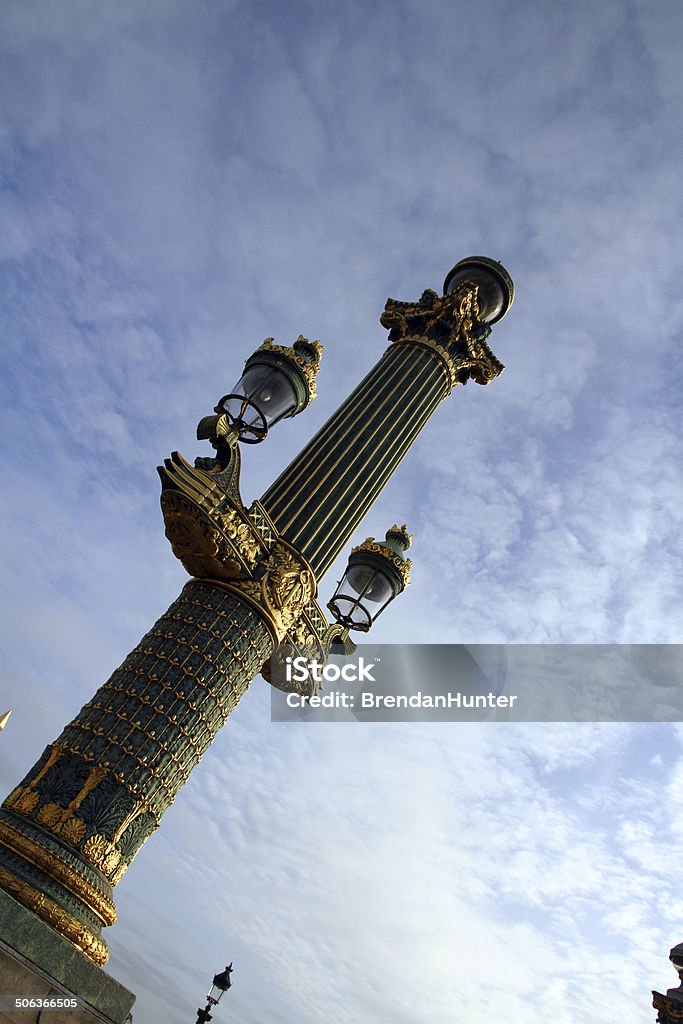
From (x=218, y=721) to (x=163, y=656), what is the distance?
1134 mm

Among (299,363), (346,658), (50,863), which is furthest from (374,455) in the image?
(50,863)

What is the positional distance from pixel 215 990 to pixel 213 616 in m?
11.5

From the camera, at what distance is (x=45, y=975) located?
20.8 ft

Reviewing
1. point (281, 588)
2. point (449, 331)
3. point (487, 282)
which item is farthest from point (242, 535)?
point (487, 282)

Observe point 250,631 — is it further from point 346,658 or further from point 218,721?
point 346,658

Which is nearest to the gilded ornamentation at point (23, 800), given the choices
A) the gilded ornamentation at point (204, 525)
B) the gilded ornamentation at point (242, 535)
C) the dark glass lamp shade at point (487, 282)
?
the gilded ornamentation at point (204, 525)

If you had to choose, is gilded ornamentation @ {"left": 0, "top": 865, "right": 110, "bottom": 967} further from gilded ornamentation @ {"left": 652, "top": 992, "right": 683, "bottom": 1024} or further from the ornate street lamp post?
gilded ornamentation @ {"left": 652, "top": 992, "right": 683, "bottom": 1024}

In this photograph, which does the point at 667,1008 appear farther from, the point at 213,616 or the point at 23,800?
the point at 23,800

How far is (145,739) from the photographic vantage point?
26.9 ft

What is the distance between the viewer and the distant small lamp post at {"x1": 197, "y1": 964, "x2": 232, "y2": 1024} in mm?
15422

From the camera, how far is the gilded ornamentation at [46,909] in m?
6.91

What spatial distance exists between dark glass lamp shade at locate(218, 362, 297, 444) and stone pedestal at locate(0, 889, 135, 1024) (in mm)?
6879

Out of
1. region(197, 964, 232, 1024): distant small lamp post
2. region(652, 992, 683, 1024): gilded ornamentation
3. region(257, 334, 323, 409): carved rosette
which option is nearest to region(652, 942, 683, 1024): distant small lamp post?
region(652, 992, 683, 1024): gilded ornamentation

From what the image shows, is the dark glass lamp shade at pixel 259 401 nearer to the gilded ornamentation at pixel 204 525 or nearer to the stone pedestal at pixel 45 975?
the gilded ornamentation at pixel 204 525
